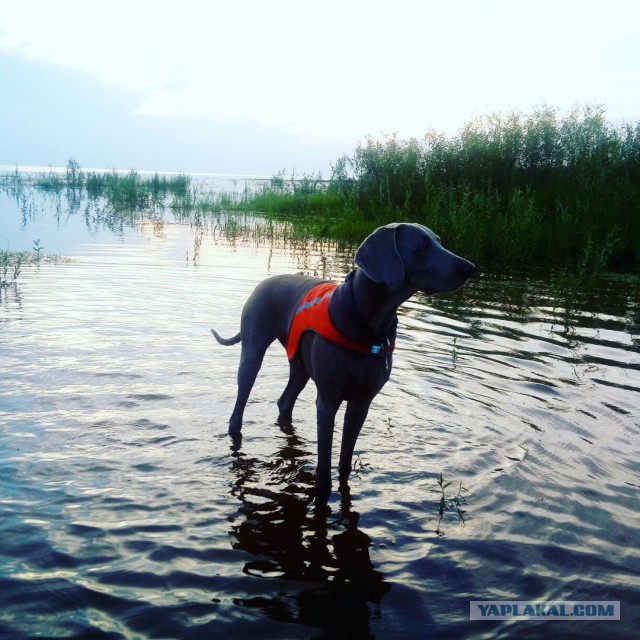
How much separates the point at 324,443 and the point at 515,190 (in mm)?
11001

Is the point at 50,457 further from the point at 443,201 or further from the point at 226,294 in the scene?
the point at 443,201

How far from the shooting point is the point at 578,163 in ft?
48.0

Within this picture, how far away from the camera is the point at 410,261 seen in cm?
354

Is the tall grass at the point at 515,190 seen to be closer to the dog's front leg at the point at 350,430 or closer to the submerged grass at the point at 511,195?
the submerged grass at the point at 511,195

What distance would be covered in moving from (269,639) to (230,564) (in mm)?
593

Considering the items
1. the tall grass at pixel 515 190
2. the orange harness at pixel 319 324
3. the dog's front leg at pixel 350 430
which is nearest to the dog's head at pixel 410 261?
the orange harness at pixel 319 324

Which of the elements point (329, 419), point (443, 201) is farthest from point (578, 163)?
point (329, 419)

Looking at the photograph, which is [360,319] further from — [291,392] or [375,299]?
[291,392]

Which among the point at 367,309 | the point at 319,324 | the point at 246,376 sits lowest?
the point at 246,376

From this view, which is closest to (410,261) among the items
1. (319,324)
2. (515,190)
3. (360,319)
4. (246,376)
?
(360,319)

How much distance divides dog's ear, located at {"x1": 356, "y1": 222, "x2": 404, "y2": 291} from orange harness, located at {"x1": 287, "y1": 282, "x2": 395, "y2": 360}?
1.41 feet

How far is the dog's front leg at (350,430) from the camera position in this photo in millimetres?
3908

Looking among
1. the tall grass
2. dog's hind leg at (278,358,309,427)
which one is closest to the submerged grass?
the tall grass

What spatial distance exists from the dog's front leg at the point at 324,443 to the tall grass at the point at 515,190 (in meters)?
8.15
